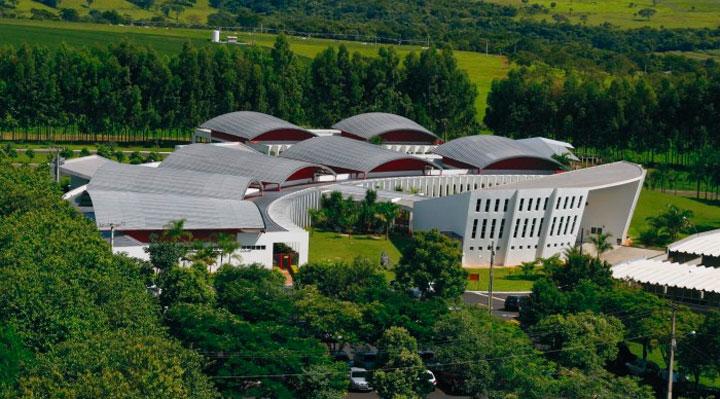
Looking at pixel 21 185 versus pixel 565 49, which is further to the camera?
pixel 565 49

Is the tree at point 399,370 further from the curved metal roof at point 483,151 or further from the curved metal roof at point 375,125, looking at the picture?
the curved metal roof at point 375,125

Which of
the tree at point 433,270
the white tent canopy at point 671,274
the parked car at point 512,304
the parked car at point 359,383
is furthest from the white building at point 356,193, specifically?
the parked car at point 359,383

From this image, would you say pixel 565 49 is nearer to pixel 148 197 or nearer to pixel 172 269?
pixel 148 197

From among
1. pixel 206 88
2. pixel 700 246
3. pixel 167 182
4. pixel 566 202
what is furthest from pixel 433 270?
pixel 206 88

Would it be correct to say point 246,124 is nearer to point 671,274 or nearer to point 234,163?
point 234,163

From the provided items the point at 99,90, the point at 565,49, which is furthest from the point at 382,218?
the point at 565,49

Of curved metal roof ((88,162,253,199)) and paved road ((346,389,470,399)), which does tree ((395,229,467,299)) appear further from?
curved metal roof ((88,162,253,199))

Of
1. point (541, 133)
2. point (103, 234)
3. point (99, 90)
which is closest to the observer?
point (103, 234)
